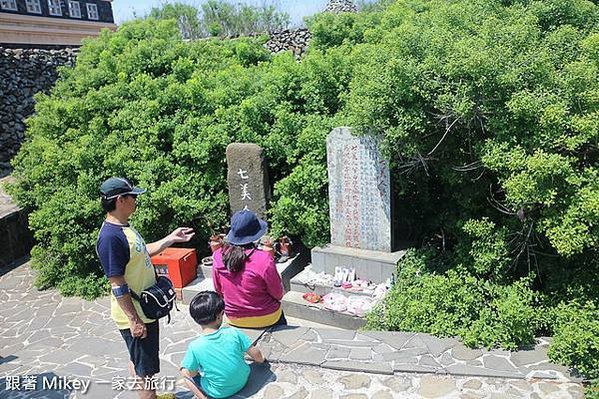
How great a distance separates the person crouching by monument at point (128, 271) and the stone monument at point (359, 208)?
3710mm

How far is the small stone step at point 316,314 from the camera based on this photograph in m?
6.68

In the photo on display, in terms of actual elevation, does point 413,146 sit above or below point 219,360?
above

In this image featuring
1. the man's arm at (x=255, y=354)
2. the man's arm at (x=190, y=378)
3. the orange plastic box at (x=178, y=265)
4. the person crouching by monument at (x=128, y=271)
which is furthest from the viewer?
the orange plastic box at (x=178, y=265)

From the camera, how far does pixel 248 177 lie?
8258 mm

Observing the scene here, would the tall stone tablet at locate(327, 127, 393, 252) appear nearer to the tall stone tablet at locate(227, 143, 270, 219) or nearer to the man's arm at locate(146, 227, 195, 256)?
the tall stone tablet at locate(227, 143, 270, 219)

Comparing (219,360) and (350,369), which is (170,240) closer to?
(219,360)

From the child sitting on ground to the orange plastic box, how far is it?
3.90 meters

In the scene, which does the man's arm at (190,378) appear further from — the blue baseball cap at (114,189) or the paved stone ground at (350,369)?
the blue baseball cap at (114,189)

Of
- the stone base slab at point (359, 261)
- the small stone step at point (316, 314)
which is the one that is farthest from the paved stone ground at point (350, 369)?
the stone base slab at point (359, 261)

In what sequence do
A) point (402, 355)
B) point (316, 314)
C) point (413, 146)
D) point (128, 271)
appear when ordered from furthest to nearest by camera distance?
1. point (316, 314)
2. point (413, 146)
3. point (402, 355)
4. point (128, 271)

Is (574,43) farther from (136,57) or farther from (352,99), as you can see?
(136,57)

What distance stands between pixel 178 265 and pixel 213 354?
406 cm

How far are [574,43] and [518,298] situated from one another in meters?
3.22

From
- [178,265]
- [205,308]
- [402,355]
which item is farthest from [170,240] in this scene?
[178,265]
